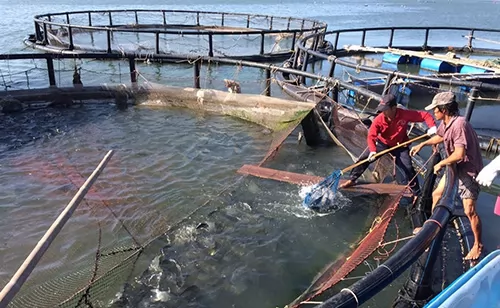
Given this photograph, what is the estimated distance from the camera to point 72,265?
18.3 ft

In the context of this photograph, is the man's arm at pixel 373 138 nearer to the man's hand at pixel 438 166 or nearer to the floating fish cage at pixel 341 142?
the floating fish cage at pixel 341 142

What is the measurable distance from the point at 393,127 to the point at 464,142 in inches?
82.2

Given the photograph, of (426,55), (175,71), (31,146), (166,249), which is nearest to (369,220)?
(166,249)

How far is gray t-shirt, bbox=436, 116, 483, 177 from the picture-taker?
15.8ft

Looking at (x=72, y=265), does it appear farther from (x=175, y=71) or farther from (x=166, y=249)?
(x=175, y=71)

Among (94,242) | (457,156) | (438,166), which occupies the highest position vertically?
(457,156)

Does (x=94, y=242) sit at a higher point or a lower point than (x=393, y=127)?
lower

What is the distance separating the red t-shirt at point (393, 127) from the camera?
22.0 feet

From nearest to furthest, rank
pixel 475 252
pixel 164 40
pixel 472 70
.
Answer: pixel 475 252 → pixel 472 70 → pixel 164 40

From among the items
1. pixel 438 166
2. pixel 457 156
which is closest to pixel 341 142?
pixel 438 166

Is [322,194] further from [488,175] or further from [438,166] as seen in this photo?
[488,175]

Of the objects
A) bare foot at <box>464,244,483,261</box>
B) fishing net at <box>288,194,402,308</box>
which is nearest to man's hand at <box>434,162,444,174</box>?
fishing net at <box>288,194,402,308</box>

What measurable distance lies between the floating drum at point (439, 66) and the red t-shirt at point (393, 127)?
1401cm

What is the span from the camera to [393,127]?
6.82 meters
